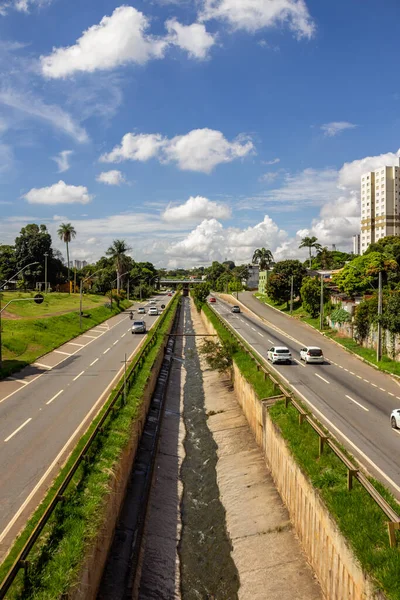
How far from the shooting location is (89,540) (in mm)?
11805

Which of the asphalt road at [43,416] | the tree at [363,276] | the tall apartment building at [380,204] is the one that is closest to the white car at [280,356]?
the asphalt road at [43,416]

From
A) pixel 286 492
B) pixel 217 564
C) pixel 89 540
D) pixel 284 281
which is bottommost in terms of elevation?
pixel 217 564

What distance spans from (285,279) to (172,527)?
70085mm

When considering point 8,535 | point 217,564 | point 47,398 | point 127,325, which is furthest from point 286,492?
point 127,325

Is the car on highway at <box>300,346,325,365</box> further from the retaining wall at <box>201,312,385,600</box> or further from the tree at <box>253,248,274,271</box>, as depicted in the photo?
the tree at <box>253,248,274,271</box>

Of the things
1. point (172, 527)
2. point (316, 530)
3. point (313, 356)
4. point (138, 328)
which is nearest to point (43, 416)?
point (172, 527)

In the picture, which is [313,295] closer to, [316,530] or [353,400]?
[353,400]

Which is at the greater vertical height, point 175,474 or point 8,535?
point 8,535

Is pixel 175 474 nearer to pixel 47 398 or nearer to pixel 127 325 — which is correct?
pixel 47 398

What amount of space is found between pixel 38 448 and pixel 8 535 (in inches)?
253

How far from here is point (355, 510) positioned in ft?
38.8

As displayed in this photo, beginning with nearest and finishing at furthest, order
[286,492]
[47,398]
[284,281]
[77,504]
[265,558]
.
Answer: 1. [77,504]
2. [265,558]
3. [286,492]
4. [47,398]
5. [284,281]

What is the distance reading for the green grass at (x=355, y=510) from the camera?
943 cm

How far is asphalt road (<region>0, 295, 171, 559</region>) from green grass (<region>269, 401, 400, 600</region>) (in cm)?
892
